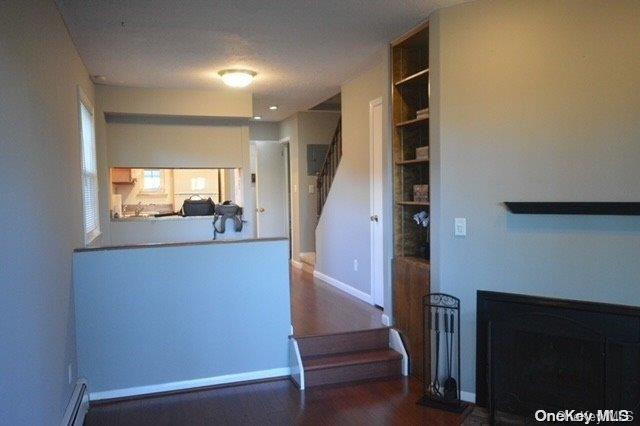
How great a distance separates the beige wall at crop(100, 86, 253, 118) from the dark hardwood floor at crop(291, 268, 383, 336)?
231 cm

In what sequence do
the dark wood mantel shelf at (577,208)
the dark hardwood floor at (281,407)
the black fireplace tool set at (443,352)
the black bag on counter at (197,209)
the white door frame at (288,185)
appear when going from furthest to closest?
the white door frame at (288,185)
the black bag on counter at (197,209)
the black fireplace tool set at (443,352)
the dark hardwood floor at (281,407)
the dark wood mantel shelf at (577,208)

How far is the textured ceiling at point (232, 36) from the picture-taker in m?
3.17

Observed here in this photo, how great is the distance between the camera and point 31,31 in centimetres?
236

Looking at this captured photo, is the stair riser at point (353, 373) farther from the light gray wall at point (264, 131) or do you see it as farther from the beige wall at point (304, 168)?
the light gray wall at point (264, 131)

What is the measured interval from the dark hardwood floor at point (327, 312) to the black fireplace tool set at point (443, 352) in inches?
30.5

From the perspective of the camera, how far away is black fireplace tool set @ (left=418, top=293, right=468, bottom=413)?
10.8 feet

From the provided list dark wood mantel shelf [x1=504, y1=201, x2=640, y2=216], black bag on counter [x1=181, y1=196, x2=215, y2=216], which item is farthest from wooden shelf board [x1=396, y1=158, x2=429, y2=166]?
black bag on counter [x1=181, y1=196, x2=215, y2=216]

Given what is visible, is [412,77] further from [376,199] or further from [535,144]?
[376,199]

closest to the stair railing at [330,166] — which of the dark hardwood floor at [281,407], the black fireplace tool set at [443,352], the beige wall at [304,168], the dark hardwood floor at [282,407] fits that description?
the beige wall at [304,168]

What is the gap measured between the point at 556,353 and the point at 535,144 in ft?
4.18

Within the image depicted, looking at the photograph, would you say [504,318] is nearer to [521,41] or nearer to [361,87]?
[521,41]

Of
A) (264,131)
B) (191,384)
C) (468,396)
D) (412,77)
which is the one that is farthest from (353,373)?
(264,131)

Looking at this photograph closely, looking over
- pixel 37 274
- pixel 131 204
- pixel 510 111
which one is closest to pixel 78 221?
pixel 37 274

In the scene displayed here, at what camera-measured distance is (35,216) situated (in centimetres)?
228
